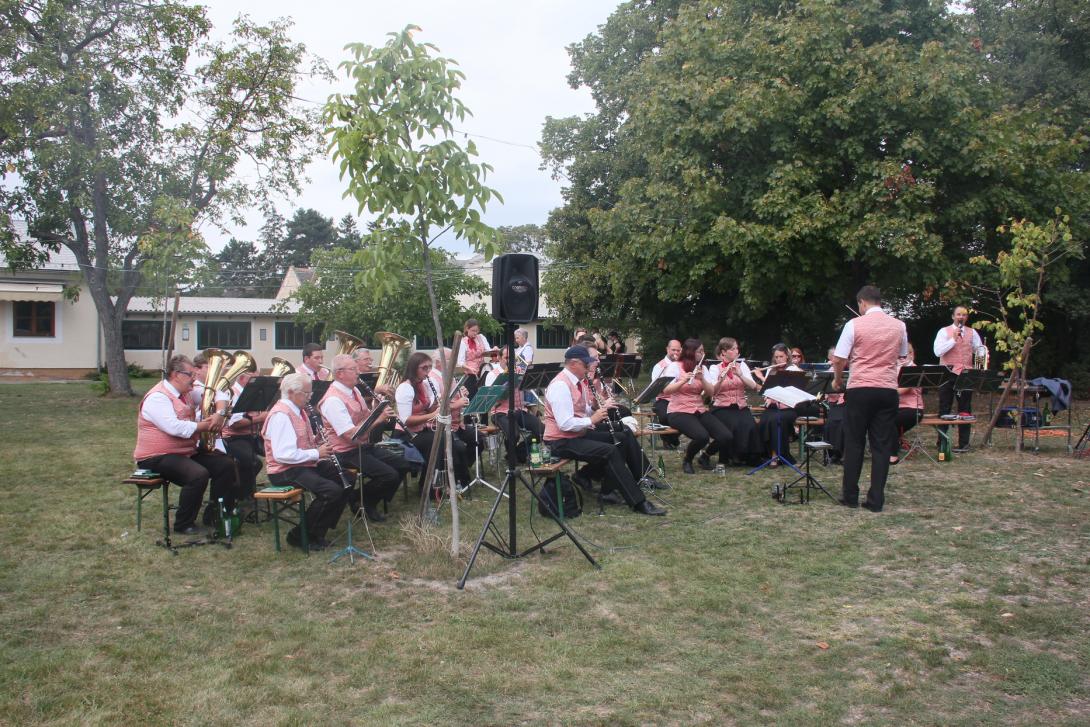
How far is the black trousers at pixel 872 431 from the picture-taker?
7582 mm

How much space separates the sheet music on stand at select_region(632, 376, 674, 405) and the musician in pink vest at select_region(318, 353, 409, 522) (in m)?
2.58

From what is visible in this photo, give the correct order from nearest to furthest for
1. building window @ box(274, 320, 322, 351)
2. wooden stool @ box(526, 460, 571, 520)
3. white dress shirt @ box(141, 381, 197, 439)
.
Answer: white dress shirt @ box(141, 381, 197, 439)
wooden stool @ box(526, 460, 571, 520)
building window @ box(274, 320, 322, 351)

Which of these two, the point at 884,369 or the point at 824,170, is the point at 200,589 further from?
the point at 824,170

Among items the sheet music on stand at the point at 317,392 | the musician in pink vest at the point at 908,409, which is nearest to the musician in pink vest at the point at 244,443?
the sheet music on stand at the point at 317,392

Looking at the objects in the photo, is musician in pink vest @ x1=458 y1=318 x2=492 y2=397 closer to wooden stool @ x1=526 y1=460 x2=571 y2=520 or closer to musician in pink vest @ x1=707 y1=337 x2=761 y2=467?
musician in pink vest @ x1=707 y1=337 x2=761 y2=467

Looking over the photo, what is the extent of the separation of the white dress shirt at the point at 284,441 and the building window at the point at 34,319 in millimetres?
A: 27948

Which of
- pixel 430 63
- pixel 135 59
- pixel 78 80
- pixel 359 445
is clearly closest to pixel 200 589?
pixel 359 445

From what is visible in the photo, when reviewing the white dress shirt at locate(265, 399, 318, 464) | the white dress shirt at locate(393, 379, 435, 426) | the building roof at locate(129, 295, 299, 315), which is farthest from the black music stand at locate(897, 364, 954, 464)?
the building roof at locate(129, 295, 299, 315)

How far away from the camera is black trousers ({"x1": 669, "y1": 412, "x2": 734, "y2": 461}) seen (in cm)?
979

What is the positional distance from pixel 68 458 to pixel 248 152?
1118cm

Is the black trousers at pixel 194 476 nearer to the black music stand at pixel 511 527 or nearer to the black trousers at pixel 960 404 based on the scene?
the black music stand at pixel 511 527

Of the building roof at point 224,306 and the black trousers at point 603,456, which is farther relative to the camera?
the building roof at point 224,306

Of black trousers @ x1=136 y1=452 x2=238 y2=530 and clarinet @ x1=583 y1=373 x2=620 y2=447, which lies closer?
black trousers @ x1=136 y1=452 x2=238 y2=530

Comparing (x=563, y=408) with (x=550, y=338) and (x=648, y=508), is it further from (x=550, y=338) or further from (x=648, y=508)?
(x=550, y=338)
